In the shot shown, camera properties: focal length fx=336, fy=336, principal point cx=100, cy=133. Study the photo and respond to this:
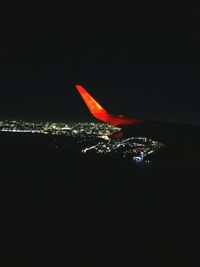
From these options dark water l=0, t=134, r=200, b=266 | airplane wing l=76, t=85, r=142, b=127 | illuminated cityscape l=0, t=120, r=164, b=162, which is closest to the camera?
dark water l=0, t=134, r=200, b=266

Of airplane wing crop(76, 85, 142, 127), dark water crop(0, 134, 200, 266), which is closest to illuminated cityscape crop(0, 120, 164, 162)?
airplane wing crop(76, 85, 142, 127)

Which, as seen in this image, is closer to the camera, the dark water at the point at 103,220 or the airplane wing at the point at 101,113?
the dark water at the point at 103,220

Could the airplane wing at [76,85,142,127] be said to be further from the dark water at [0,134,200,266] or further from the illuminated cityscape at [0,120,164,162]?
the dark water at [0,134,200,266]

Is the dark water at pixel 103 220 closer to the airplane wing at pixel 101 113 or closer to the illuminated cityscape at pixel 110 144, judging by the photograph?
the illuminated cityscape at pixel 110 144

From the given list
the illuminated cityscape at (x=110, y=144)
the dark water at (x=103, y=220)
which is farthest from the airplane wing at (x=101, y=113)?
the dark water at (x=103, y=220)

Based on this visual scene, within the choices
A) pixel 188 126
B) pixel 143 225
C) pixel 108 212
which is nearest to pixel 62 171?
pixel 188 126
